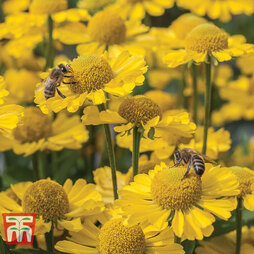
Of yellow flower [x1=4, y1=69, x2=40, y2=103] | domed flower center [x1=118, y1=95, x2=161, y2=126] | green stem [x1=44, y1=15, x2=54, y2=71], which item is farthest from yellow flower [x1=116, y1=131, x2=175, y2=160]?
yellow flower [x1=4, y1=69, x2=40, y2=103]

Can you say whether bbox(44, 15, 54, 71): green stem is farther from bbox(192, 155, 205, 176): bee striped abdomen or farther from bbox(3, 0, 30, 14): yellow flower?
bbox(192, 155, 205, 176): bee striped abdomen

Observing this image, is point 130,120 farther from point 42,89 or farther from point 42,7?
point 42,7

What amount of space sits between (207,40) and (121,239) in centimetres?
45

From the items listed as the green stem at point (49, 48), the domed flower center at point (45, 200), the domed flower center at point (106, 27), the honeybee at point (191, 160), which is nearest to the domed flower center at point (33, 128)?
the green stem at point (49, 48)

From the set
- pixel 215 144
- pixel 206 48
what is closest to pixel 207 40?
pixel 206 48

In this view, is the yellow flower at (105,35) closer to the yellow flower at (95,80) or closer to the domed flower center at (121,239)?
the yellow flower at (95,80)

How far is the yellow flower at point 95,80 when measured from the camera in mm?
855

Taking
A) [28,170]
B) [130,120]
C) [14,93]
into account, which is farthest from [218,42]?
[14,93]

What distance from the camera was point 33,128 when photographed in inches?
47.4

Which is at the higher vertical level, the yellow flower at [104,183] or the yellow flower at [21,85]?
the yellow flower at [104,183]

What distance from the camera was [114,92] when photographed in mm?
844

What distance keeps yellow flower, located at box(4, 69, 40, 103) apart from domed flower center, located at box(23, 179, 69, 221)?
2.23 ft

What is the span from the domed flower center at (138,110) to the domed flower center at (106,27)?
0.40 m

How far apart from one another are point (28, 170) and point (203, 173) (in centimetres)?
67
